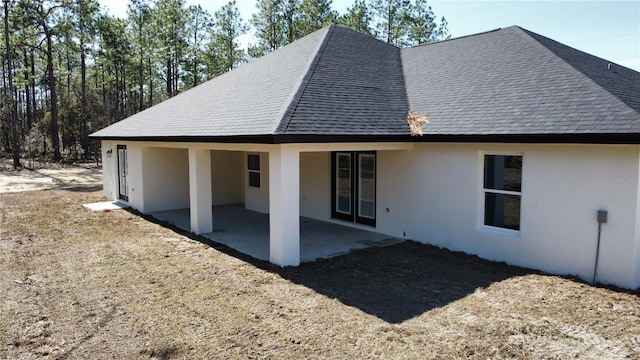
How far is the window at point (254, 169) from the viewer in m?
14.3

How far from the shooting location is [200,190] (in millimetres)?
10789

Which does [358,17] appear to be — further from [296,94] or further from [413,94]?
[296,94]

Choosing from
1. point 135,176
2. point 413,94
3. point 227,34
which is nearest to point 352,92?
point 413,94

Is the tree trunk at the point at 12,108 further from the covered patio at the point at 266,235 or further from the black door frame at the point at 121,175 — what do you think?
the covered patio at the point at 266,235

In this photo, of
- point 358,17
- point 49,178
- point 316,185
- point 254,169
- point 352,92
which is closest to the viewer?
point 352,92

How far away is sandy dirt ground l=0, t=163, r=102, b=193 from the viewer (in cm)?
2009

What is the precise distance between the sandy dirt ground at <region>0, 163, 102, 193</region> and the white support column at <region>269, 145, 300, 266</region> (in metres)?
15.8

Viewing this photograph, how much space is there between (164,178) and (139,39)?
28.0m

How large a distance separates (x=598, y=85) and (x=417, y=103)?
3.72 metres

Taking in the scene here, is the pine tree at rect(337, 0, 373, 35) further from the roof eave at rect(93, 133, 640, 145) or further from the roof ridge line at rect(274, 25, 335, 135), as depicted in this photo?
the roof eave at rect(93, 133, 640, 145)

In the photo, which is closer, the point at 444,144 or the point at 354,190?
the point at 444,144

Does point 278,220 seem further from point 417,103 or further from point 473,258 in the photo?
point 417,103

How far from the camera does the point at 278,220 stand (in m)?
7.84

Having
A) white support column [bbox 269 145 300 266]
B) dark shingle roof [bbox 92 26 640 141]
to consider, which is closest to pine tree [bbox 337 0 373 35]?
dark shingle roof [bbox 92 26 640 141]
